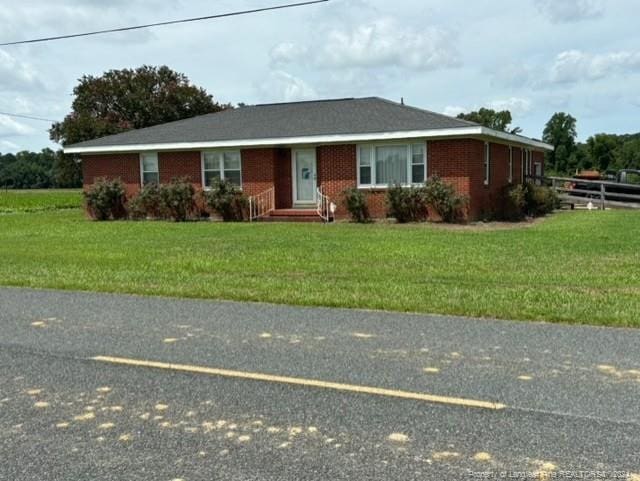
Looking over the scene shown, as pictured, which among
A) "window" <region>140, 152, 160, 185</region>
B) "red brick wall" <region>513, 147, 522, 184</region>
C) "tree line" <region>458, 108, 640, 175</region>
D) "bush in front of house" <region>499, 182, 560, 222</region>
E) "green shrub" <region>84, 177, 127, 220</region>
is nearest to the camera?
"bush in front of house" <region>499, 182, 560, 222</region>

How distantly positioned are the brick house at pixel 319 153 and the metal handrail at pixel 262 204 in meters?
0.04

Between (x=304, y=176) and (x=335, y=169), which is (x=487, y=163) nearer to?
(x=335, y=169)

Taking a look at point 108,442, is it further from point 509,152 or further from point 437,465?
Result: point 509,152

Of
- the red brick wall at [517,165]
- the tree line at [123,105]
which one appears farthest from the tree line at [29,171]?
the red brick wall at [517,165]

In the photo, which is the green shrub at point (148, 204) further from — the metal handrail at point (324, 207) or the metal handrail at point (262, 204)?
the metal handrail at point (324, 207)

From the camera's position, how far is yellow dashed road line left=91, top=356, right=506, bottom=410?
474 centimetres

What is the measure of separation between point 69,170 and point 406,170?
4381 cm

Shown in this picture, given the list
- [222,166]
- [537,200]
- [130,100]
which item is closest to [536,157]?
[537,200]

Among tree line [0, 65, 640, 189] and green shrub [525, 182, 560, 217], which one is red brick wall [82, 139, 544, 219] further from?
tree line [0, 65, 640, 189]

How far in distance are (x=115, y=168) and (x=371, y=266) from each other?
17.6 m

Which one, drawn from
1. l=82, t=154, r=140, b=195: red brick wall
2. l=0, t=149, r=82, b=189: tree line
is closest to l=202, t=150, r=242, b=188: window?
l=82, t=154, r=140, b=195: red brick wall

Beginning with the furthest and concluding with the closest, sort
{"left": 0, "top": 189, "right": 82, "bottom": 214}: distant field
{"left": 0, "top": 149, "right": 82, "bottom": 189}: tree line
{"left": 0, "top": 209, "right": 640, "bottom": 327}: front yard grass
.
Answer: {"left": 0, "top": 149, "right": 82, "bottom": 189}: tree line, {"left": 0, "top": 189, "right": 82, "bottom": 214}: distant field, {"left": 0, "top": 209, "right": 640, "bottom": 327}: front yard grass

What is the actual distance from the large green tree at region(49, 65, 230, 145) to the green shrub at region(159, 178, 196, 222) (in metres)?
34.5

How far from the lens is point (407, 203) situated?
2164 cm
